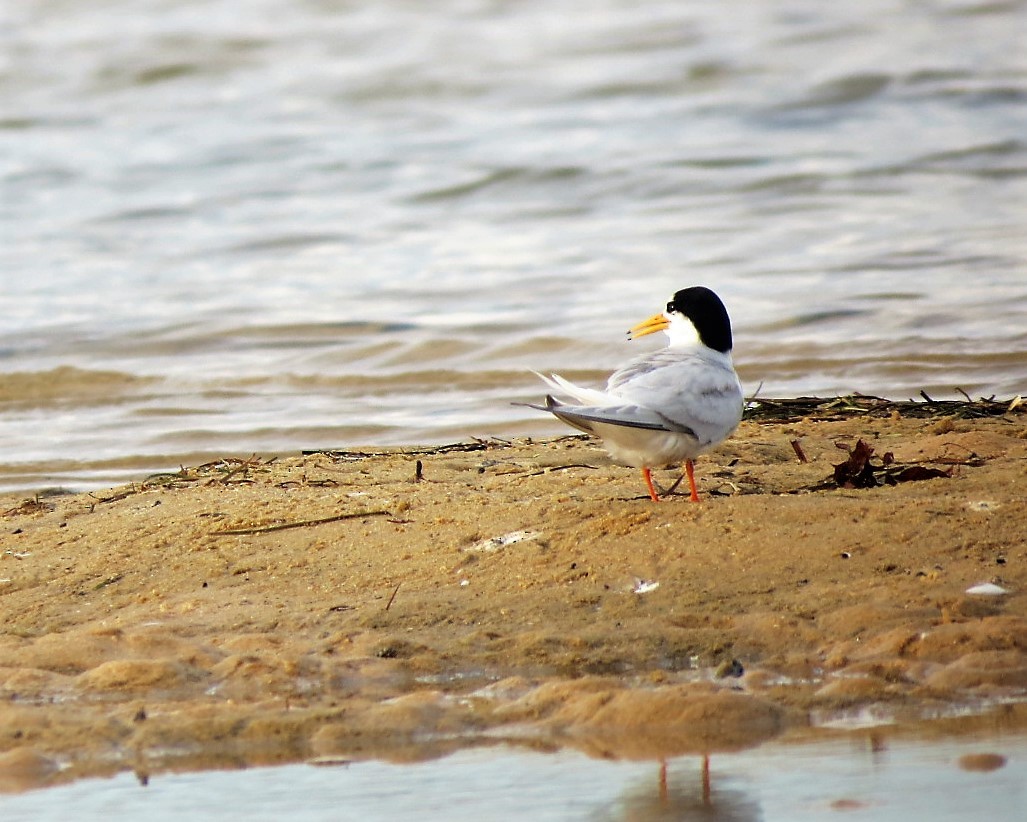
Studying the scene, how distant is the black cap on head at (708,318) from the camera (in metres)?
5.75

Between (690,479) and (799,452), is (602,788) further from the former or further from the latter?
(799,452)

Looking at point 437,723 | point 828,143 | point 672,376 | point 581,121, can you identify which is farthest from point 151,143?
point 437,723

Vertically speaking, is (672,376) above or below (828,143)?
below

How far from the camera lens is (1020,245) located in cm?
1188

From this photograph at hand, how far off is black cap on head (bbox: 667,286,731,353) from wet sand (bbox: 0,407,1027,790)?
577 millimetres

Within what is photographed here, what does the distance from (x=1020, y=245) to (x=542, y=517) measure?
8364mm

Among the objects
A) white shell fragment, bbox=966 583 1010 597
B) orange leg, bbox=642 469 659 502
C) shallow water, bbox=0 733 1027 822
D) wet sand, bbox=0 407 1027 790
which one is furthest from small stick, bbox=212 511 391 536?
white shell fragment, bbox=966 583 1010 597

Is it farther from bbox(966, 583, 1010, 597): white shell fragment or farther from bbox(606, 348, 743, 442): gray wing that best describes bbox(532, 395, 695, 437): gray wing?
bbox(966, 583, 1010, 597): white shell fragment

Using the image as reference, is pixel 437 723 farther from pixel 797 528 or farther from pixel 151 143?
pixel 151 143

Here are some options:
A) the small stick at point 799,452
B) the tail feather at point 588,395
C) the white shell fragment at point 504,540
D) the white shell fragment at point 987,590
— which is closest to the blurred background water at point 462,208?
the small stick at point 799,452

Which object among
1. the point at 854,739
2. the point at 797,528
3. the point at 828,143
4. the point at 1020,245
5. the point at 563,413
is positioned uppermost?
the point at 828,143

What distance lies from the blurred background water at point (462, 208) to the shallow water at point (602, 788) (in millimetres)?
4564

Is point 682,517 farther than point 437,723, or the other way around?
point 682,517

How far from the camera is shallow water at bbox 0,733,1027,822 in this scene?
283 cm
